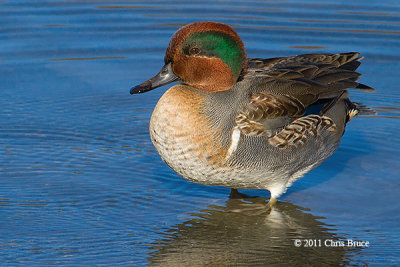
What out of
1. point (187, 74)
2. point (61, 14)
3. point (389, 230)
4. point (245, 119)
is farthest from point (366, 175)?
point (61, 14)

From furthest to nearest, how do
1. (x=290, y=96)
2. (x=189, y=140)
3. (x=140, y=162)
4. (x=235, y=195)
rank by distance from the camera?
(x=140, y=162)
(x=235, y=195)
(x=290, y=96)
(x=189, y=140)

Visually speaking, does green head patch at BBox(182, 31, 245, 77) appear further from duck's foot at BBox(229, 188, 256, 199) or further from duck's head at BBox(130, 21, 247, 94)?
duck's foot at BBox(229, 188, 256, 199)

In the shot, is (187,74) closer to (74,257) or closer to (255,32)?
(74,257)

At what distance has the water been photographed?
508 cm

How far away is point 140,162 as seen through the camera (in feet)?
21.0

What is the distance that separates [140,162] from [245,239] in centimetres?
153

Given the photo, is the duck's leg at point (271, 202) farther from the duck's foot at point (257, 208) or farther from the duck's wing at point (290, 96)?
the duck's wing at point (290, 96)

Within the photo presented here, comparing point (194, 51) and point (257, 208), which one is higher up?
point (194, 51)

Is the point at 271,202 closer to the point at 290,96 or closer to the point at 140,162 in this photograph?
the point at 290,96

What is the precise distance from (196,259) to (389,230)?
60.3 inches

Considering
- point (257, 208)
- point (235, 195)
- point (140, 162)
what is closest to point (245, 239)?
point (257, 208)

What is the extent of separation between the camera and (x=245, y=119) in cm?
527

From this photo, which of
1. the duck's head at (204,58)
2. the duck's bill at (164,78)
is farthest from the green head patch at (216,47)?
Answer: the duck's bill at (164,78)

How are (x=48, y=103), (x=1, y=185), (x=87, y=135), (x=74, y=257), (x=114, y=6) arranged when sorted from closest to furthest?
(x=74, y=257)
(x=1, y=185)
(x=87, y=135)
(x=48, y=103)
(x=114, y=6)
